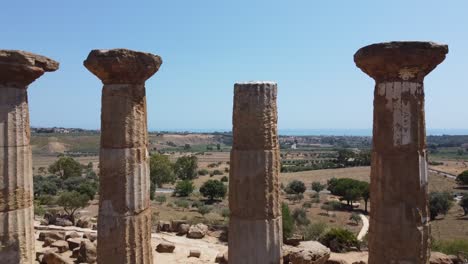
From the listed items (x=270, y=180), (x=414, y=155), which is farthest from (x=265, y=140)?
(x=414, y=155)

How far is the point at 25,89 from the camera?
402 inches

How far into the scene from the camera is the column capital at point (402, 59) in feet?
30.7

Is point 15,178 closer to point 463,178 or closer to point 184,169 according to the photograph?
point 184,169

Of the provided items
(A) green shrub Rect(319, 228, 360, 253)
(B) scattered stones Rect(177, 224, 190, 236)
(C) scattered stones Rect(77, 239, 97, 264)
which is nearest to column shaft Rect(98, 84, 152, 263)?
(C) scattered stones Rect(77, 239, 97, 264)

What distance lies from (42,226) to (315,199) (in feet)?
118

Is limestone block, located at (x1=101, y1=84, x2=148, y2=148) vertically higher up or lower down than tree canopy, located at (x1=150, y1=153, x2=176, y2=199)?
higher up

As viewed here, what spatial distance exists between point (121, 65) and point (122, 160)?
2381 mm

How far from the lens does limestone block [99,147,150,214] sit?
428 inches

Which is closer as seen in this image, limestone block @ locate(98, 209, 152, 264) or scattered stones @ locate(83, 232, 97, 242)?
limestone block @ locate(98, 209, 152, 264)

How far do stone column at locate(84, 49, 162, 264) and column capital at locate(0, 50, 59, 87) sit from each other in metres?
1.12

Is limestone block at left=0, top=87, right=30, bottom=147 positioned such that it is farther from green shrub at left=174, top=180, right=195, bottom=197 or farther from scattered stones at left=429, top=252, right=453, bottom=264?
green shrub at left=174, top=180, right=195, bottom=197

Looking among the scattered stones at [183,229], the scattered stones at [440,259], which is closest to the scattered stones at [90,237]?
the scattered stones at [183,229]

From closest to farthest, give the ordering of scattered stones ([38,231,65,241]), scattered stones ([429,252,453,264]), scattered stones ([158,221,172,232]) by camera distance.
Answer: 1. scattered stones ([429,252,453,264])
2. scattered stones ([38,231,65,241])
3. scattered stones ([158,221,172,232])

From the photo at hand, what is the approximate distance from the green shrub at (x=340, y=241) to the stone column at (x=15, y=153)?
19844 mm
